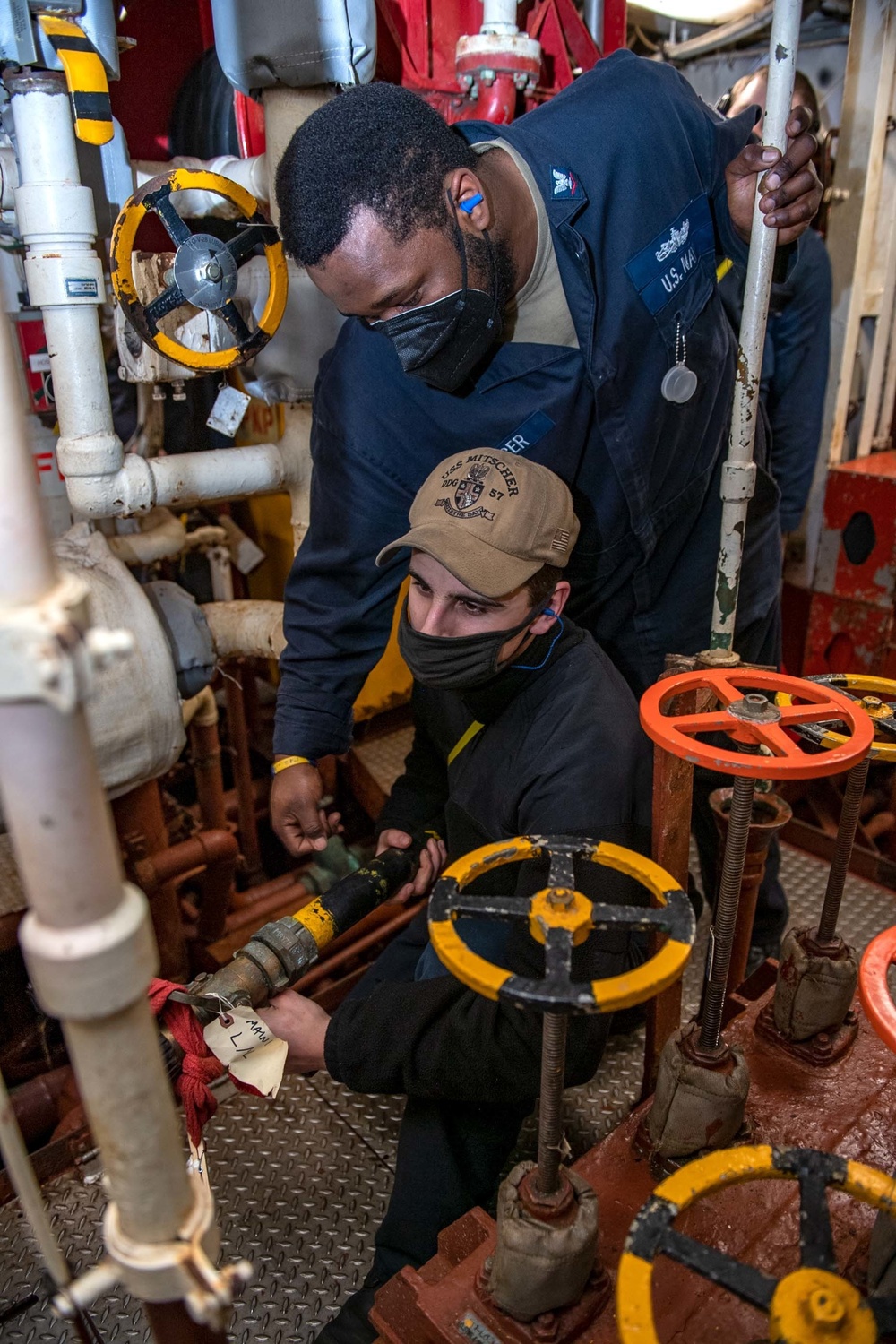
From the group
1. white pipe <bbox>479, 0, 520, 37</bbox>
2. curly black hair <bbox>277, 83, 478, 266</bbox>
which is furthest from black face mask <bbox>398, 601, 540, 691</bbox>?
white pipe <bbox>479, 0, 520, 37</bbox>

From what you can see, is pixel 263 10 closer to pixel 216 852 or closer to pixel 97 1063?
pixel 216 852

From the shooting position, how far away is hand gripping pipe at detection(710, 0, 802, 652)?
54.0 inches

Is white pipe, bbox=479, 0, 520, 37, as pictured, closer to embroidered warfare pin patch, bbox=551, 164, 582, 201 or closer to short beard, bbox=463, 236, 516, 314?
embroidered warfare pin patch, bbox=551, 164, 582, 201

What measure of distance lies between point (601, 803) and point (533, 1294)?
2.20ft

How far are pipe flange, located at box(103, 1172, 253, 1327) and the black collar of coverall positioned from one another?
108cm

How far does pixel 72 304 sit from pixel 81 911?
1.56m

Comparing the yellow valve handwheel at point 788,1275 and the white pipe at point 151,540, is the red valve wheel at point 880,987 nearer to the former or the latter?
the yellow valve handwheel at point 788,1275

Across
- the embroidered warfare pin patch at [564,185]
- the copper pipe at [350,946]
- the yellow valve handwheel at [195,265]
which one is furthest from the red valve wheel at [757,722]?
the copper pipe at [350,946]

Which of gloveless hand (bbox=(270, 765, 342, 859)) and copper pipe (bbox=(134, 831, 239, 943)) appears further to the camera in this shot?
copper pipe (bbox=(134, 831, 239, 943))

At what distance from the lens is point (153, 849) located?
221 cm

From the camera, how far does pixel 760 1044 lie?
1569 millimetres

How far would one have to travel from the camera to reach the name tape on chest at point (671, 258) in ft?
6.28

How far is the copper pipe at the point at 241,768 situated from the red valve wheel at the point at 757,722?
1655 millimetres

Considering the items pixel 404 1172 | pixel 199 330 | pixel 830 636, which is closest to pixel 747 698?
pixel 404 1172
